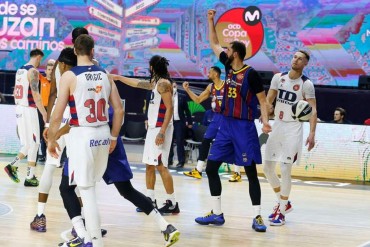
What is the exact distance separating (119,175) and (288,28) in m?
12.0

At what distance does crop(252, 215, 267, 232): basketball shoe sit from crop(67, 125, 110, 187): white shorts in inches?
110

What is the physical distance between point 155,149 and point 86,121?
345cm

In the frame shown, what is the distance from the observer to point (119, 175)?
8500mm

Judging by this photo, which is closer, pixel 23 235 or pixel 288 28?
pixel 23 235

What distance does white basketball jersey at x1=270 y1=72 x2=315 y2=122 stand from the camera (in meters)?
10.8

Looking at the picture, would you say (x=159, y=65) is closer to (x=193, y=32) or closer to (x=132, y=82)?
(x=132, y=82)

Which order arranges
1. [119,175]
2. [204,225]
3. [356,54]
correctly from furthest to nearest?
1. [356,54]
2. [204,225]
3. [119,175]

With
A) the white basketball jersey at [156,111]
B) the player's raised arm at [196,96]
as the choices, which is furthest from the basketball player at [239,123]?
the player's raised arm at [196,96]

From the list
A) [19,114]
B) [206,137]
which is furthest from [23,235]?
[206,137]

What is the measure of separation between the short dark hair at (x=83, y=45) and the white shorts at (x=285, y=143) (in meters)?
3.62

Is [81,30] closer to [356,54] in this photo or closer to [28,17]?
[356,54]

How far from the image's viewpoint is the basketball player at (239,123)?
10.1m

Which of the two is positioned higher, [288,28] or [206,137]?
[288,28]

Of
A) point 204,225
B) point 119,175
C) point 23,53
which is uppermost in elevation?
point 23,53
